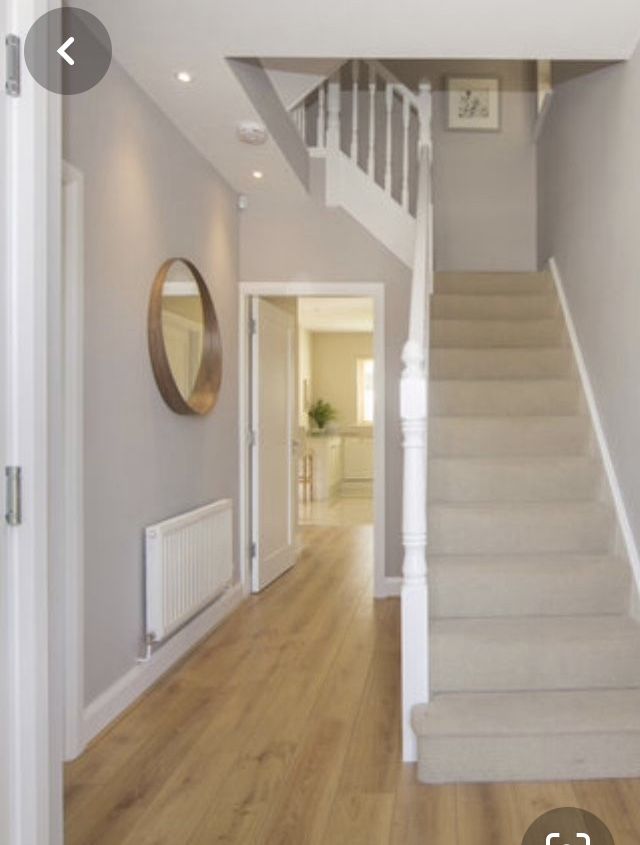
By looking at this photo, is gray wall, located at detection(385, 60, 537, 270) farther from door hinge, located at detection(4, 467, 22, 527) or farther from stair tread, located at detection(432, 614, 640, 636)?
door hinge, located at detection(4, 467, 22, 527)

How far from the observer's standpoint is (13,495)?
112 centimetres

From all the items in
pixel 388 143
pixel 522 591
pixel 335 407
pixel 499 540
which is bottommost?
pixel 522 591

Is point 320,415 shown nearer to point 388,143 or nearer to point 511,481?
point 388,143

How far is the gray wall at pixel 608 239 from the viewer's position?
2.69 m

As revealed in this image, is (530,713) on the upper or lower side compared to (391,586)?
upper

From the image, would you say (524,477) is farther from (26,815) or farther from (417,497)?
(26,815)

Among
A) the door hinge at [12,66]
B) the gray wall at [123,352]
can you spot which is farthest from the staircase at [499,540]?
the door hinge at [12,66]

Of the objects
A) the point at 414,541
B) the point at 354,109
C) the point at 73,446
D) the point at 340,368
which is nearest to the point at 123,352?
the point at 73,446

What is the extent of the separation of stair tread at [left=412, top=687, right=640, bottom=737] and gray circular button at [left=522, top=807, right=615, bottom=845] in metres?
0.24

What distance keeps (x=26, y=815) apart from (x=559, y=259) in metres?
4.07

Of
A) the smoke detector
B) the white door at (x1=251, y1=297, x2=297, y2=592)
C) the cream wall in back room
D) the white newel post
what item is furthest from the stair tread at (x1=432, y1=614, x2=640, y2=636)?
the cream wall in back room

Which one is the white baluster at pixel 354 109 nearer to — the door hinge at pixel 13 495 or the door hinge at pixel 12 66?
the door hinge at pixel 12 66

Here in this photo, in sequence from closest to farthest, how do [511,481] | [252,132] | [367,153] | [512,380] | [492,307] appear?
[511,481] < [252,132] < [512,380] < [492,307] < [367,153]

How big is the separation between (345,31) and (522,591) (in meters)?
2.17
